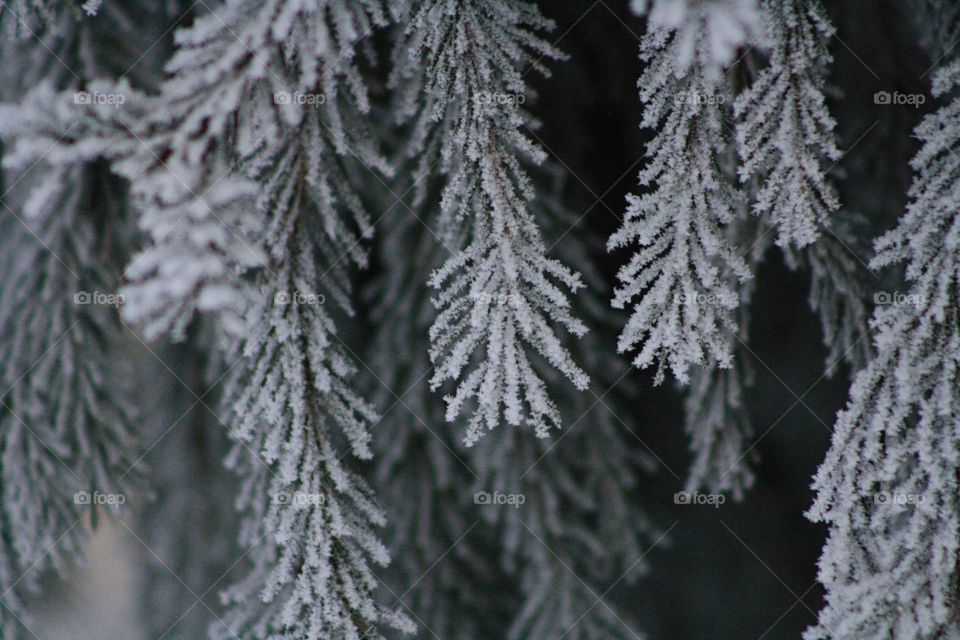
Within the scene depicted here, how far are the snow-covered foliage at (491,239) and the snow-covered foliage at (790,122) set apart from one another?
0.45 ft

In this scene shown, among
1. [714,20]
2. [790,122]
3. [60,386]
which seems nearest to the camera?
[714,20]

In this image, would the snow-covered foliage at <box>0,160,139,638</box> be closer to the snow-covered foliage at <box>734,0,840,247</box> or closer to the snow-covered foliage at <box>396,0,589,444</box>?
the snow-covered foliage at <box>396,0,589,444</box>

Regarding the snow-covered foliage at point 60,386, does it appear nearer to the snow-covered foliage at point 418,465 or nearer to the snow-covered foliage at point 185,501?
the snow-covered foliage at point 185,501

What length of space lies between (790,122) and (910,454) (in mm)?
230

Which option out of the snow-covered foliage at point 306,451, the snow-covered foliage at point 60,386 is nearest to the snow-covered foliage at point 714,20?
the snow-covered foliage at point 306,451

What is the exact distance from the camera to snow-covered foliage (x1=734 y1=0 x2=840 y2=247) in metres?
0.41

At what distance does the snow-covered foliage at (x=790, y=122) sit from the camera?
412 millimetres

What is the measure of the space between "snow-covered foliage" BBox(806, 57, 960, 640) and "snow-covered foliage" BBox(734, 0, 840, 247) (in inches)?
2.8

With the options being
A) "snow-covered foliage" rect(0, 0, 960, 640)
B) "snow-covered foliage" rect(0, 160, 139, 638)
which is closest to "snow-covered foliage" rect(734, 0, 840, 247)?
"snow-covered foliage" rect(0, 0, 960, 640)

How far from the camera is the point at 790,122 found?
0.41m

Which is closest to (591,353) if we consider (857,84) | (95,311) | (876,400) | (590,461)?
(590,461)

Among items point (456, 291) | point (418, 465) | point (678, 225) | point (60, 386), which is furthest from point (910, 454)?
point (60, 386)

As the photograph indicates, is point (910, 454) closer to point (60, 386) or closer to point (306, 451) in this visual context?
point (306, 451)

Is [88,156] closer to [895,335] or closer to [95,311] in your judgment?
[95,311]
